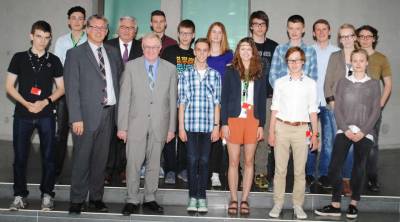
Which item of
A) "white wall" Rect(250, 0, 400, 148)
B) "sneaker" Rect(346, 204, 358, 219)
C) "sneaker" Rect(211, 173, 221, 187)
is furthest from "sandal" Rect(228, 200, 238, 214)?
"white wall" Rect(250, 0, 400, 148)

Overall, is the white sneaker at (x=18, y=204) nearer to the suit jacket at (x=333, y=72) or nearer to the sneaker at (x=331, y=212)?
the sneaker at (x=331, y=212)

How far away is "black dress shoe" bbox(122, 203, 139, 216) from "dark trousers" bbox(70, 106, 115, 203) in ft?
1.09

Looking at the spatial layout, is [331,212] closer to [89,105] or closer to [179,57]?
[179,57]

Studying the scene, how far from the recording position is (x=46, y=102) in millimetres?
4574

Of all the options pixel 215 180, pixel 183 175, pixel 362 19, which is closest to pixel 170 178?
pixel 183 175

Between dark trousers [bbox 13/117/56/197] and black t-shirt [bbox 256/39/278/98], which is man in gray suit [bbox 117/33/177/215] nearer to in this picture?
dark trousers [bbox 13/117/56/197]

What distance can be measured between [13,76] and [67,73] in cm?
57

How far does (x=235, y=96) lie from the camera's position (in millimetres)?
4590

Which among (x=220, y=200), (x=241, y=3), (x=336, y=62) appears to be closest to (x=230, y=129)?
(x=220, y=200)

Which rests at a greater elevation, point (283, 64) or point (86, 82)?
point (283, 64)

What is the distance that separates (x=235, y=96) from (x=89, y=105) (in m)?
1.48

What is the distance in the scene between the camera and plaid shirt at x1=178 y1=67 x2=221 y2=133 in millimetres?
4566

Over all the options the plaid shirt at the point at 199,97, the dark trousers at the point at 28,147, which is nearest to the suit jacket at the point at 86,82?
the dark trousers at the point at 28,147

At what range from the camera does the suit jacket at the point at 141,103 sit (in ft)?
14.9
